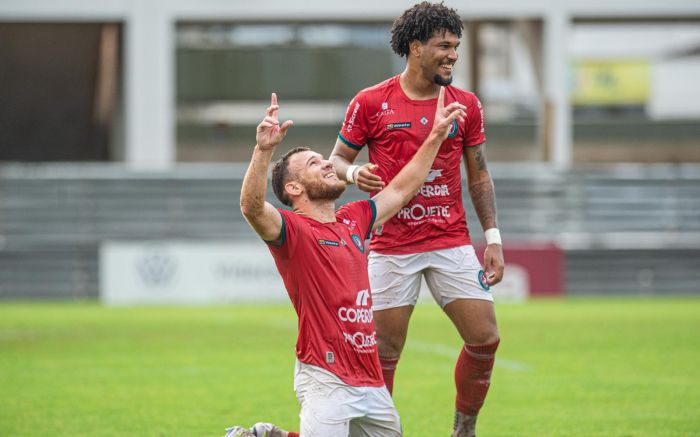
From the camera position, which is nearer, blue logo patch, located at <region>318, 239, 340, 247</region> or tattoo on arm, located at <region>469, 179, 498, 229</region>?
blue logo patch, located at <region>318, 239, 340, 247</region>

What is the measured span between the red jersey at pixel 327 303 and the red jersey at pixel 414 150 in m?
1.13

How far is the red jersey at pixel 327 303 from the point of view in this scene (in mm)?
6246

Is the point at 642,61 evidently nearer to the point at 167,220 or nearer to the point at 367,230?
the point at 167,220

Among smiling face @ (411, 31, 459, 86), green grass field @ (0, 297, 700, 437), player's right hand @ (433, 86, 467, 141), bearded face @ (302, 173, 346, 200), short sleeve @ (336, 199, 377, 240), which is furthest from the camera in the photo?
green grass field @ (0, 297, 700, 437)

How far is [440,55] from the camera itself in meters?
7.20

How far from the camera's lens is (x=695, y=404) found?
9.66 m

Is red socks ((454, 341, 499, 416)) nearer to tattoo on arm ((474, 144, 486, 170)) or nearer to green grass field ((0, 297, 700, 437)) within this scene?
green grass field ((0, 297, 700, 437))

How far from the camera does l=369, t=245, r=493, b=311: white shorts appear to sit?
24.3 feet

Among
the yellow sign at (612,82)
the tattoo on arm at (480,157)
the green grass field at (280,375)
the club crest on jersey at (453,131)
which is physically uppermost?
the yellow sign at (612,82)

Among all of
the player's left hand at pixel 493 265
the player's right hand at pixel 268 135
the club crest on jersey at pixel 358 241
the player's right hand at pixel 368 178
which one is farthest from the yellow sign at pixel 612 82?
the player's right hand at pixel 268 135

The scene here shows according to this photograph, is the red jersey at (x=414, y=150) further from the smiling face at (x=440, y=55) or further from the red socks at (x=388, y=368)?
the red socks at (x=388, y=368)

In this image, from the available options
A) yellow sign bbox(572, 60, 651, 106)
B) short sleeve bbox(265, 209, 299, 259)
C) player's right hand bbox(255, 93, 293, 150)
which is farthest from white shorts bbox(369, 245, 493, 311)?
yellow sign bbox(572, 60, 651, 106)

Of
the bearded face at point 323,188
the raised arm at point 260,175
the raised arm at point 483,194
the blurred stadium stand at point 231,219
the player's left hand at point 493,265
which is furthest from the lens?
the blurred stadium stand at point 231,219

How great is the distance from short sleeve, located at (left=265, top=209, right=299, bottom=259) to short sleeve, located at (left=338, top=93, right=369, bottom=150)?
4.43 ft
